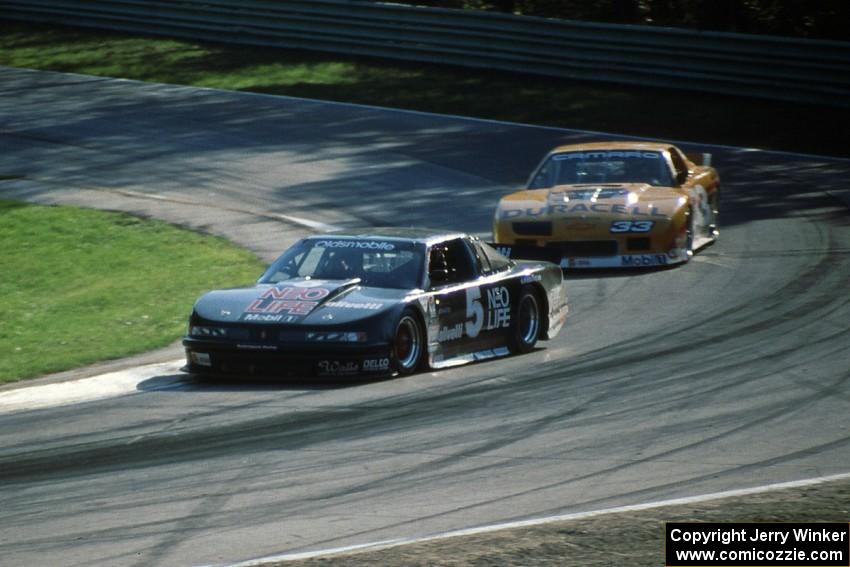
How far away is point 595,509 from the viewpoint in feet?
23.0

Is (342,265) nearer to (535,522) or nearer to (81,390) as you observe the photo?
(81,390)

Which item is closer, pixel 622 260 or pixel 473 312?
pixel 473 312

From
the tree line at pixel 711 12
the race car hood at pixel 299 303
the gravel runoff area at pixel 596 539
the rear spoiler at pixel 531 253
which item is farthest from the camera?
the tree line at pixel 711 12

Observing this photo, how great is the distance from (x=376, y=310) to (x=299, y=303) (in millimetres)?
597

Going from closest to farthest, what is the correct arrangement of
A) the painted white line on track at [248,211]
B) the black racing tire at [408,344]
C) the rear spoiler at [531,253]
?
the black racing tire at [408,344] → the rear spoiler at [531,253] → the painted white line on track at [248,211]

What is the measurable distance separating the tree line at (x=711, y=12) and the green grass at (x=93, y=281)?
673 inches

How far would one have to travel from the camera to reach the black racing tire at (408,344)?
10828 millimetres

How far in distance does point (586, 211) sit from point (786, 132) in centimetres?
929

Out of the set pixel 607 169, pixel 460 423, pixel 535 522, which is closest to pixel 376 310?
pixel 460 423

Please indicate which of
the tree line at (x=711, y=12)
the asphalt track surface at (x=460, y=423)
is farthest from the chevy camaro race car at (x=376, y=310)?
the tree line at (x=711, y=12)

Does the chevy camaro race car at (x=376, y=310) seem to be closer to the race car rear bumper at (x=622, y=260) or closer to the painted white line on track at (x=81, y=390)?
the painted white line on track at (x=81, y=390)

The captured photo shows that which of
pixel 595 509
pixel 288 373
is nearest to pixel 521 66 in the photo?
pixel 288 373

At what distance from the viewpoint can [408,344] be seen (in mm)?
11039

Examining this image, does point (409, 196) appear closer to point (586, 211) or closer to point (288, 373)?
point (586, 211)
